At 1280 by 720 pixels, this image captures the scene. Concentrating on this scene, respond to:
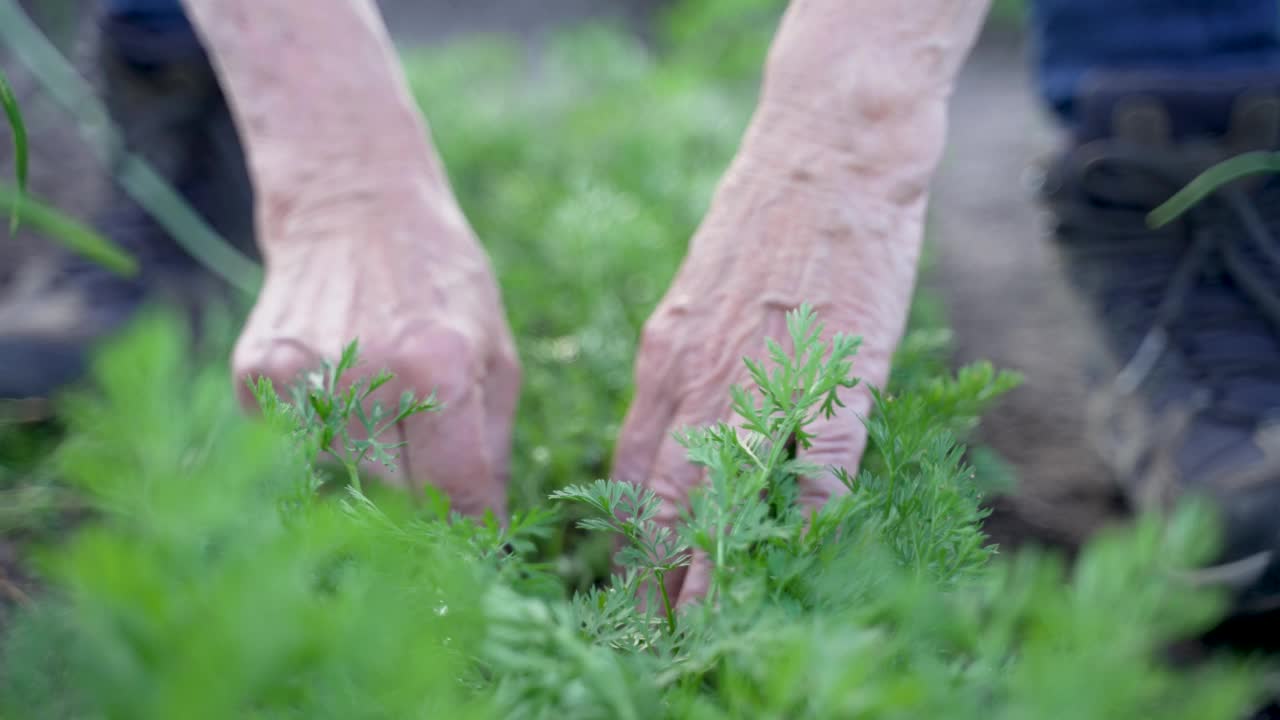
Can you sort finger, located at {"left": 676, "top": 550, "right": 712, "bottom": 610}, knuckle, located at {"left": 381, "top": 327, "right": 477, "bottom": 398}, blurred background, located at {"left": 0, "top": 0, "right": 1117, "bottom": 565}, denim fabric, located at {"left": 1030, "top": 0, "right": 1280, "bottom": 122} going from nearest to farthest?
1. finger, located at {"left": 676, "top": 550, "right": 712, "bottom": 610}
2. knuckle, located at {"left": 381, "top": 327, "right": 477, "bottom": 398}
3. blurred background, located at {"left": 0, "top": 0, "right": 1117, "bottom": 565}
4. denim fabric, located at {"left": 1030, "top": 0, "right": 1280, "bottom": 122}

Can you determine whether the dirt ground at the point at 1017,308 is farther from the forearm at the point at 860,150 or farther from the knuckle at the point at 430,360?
the knuckle at the point at 430,360

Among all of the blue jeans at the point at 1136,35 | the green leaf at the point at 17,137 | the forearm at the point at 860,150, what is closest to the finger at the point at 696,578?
the forearm at the point at 860,150

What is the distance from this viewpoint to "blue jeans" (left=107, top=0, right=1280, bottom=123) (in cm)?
190

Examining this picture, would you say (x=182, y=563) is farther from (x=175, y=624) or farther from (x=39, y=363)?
(x=39, y=363)

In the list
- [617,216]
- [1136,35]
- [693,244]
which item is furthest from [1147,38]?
[693,244]

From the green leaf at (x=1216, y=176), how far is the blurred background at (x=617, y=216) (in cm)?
33

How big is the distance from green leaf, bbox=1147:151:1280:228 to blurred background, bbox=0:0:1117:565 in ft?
1.09

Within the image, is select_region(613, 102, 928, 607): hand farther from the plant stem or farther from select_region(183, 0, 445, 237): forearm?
select_region(183, 0, 445, 237): forearm

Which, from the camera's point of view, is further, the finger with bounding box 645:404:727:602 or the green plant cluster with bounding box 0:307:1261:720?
the finger with bounding box 645:404:727:602

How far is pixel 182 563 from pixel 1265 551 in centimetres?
129

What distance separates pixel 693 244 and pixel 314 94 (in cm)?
51

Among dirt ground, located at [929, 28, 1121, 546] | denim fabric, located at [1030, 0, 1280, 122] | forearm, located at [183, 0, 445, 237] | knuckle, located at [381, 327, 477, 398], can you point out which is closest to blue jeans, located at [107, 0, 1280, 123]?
denim fabric, located at [1030, 0, 1280, 122]

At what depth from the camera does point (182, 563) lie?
500 mm

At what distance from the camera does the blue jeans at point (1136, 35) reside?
1.90 meters
